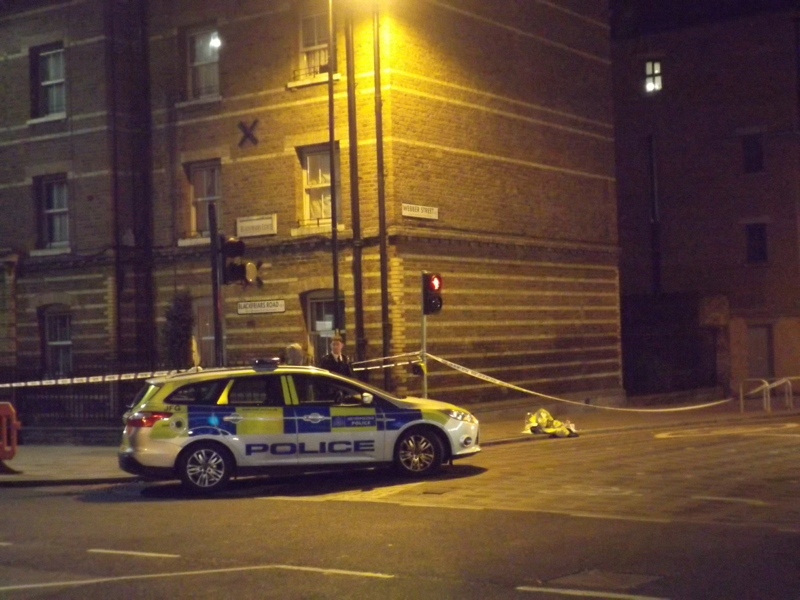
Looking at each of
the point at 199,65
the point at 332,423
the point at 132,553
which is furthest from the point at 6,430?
the point at 199,65

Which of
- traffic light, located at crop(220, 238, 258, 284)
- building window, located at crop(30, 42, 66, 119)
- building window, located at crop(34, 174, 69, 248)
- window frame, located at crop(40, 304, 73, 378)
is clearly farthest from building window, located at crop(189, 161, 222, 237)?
traffic light, located at crop(220, 238, 258, 284)

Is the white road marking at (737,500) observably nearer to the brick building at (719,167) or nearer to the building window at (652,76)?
the brick building at (719,167)

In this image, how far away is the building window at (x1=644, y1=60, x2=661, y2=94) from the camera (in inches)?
1569

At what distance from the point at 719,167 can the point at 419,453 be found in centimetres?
2559

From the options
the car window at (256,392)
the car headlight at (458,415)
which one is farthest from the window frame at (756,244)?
the car window at (256,392)

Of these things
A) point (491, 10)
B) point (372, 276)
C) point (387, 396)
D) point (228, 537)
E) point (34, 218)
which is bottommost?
point (228, 537)

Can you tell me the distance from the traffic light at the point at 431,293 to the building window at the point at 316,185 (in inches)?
152

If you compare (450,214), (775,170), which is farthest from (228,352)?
(775,170)

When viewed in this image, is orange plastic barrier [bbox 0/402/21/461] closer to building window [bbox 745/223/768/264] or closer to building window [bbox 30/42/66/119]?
building window [bbox 30/42/66/119]

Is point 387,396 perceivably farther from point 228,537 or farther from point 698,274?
point 698,274

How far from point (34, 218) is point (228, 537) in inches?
752

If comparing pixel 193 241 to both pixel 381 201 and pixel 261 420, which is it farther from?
pixel 261 420

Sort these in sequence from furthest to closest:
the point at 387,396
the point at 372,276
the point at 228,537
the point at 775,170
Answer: the point at 775,170 → the point at 372,276 → the point at 387,396 → the point at 228,537

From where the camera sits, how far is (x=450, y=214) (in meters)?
25.3
